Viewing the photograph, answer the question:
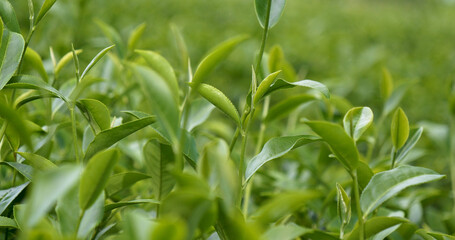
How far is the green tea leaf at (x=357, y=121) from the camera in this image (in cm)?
85

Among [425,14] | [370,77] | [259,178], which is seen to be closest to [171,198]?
[259,178]

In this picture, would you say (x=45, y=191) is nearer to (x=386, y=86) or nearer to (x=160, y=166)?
(x=160, y=166)

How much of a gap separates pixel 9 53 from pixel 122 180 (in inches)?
11.3

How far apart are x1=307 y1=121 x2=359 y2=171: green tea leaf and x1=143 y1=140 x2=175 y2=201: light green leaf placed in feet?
0.94

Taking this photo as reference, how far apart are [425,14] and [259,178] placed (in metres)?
4.95

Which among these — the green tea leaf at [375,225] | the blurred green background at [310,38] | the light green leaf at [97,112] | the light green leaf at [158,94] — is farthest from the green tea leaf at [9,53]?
the blurred green background at [310,38]

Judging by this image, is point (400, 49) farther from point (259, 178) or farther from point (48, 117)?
point (48, 117)

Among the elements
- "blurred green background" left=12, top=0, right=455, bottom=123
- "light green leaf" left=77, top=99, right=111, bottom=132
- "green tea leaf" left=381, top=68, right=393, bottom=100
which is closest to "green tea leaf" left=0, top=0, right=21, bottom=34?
"light green leaf" left=77, top=99, right=111, bottom=132

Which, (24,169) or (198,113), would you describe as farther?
(198,113)

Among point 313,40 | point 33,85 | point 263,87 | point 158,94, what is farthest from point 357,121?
point 313,40

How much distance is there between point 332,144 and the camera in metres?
0.77

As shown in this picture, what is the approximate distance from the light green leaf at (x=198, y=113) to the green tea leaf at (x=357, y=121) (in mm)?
337

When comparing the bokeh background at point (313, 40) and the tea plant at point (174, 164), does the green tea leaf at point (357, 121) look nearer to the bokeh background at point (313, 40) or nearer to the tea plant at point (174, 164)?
the tea plant at point (174, 164)

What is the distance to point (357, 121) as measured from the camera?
884 mm
